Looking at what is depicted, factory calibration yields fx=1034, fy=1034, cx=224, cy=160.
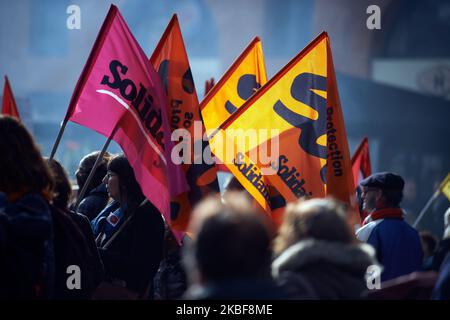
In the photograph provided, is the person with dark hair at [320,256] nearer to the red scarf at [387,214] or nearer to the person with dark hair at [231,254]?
the person with dark hair at [231,254]

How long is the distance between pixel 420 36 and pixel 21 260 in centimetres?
2483

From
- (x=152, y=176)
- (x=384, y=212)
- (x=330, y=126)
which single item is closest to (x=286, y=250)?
(x=152, y=176)

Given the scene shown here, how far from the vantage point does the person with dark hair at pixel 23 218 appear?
3.82 m

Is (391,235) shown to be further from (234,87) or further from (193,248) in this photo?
(193,248)

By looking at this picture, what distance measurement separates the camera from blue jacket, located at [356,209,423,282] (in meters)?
5.72

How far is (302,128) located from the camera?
641 cm

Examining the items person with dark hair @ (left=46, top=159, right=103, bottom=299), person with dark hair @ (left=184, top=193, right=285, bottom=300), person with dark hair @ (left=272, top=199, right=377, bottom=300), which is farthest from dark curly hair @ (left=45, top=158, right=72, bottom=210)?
person with dark hair @ (left=184, top=193, right=285, bottom=300)

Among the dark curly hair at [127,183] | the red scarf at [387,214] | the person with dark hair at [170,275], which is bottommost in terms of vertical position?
the person with dark hair at [170,275]

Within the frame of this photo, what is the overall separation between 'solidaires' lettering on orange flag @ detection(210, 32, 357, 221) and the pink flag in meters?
0.71

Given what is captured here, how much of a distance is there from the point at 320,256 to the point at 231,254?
67cm

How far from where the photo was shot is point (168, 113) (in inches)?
229
